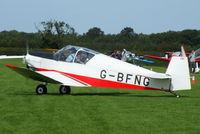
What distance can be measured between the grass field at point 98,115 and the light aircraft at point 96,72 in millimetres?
558

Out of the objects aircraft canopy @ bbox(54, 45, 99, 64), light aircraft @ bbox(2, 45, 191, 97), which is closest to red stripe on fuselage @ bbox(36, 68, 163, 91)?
light aircraft @ bbox(2, 45, 191, 97)

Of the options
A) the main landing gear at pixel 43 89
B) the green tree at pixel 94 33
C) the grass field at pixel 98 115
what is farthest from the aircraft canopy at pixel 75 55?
the green tree at pixel 94 33

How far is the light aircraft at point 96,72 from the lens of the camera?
12281 millimetres

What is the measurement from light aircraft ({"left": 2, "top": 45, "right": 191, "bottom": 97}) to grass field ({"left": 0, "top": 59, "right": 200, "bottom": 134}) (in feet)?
1.83

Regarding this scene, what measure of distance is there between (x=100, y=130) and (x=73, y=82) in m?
5.62

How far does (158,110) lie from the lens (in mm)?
9797

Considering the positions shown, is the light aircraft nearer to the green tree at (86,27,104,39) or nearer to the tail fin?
the tail fin

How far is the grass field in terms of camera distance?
7531 mm

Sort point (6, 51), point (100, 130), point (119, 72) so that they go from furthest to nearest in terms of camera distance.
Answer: point (6, 51)
point (119, 72)
point (100, 130)

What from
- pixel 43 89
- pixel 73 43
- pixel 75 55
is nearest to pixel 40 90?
pixel 43 89

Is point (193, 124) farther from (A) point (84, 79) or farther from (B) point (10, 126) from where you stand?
(A) point (84, 79)

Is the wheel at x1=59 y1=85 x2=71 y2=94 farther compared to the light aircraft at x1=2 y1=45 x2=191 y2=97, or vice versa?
the wheel at x1=59 y1=85 x2=71 y2=94

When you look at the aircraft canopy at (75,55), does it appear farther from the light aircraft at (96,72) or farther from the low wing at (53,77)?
the low wing at (53,77)

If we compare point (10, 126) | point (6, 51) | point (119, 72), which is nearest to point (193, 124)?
point (10, 126)
